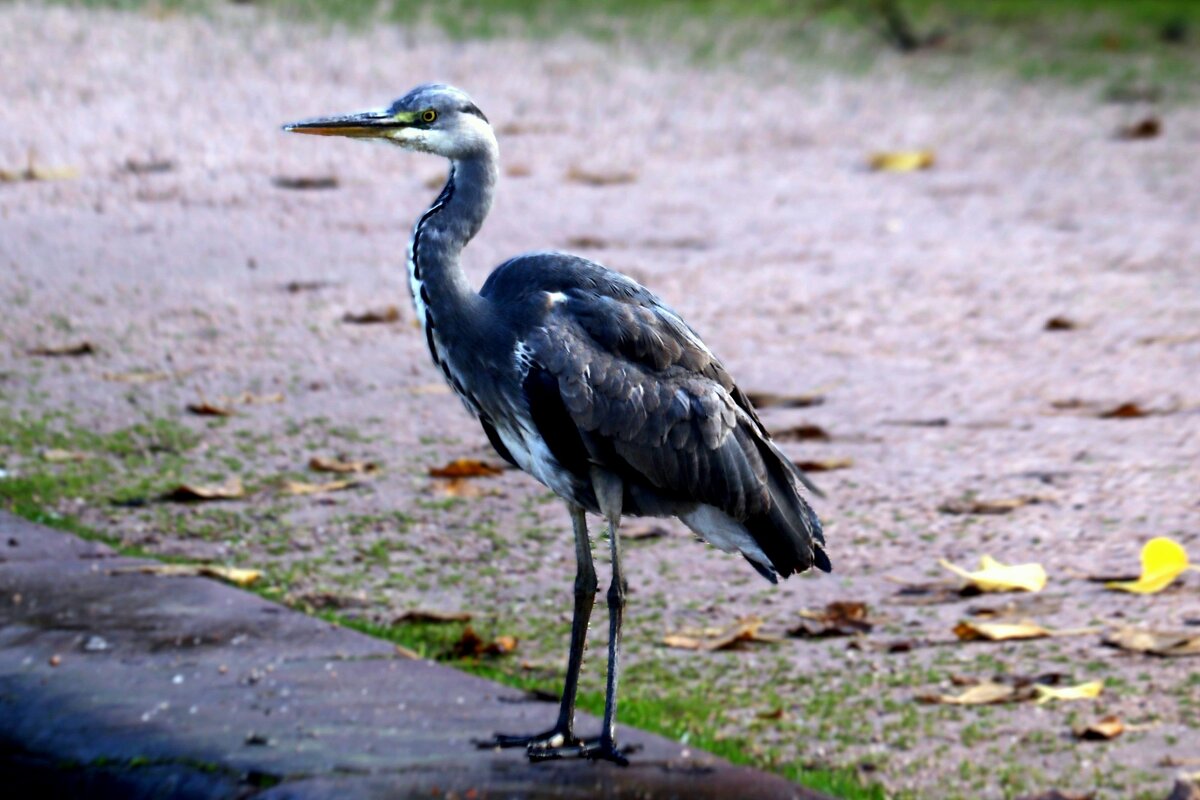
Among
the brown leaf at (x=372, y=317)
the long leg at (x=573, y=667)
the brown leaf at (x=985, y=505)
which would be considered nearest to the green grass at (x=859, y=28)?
the brown leaf at (x=372, y=317)

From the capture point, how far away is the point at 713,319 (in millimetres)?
8086

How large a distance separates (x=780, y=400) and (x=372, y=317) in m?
1.91

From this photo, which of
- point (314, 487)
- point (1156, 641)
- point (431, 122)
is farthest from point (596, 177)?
point (1156, 641)

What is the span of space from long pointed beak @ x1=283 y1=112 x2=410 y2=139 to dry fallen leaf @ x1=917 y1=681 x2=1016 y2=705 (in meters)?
1.86

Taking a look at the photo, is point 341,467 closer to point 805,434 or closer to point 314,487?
point 314,487

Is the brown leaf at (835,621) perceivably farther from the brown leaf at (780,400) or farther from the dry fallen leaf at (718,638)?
the brown leaf at (780,400)

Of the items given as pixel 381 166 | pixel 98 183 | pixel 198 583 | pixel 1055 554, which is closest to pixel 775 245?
pixel 381 166

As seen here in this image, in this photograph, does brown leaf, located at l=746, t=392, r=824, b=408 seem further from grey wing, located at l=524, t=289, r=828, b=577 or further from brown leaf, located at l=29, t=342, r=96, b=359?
brown leaf, located at l=29, t=342, r=96, b=359

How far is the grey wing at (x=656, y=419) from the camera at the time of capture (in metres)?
4.34

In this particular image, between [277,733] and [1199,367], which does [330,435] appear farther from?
[1199,367]

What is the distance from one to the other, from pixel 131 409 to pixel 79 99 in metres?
4.63

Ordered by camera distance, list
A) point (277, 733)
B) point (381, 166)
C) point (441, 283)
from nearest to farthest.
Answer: point (277, 733), point (441, 283), point (381, 166)

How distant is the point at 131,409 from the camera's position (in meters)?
6.77

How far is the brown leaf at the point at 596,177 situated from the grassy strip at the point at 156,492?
4114mm
